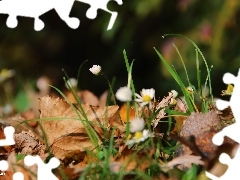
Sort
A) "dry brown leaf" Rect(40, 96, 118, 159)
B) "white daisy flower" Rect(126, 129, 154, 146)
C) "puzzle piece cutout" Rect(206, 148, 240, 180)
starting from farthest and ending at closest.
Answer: "dry brown leaf" Rect(40, 96, 118, 159), "white daisy flower" Rect(126, 129, 154, 146), "puzzle piece cutout" Rect(206, 148, 240, 180)

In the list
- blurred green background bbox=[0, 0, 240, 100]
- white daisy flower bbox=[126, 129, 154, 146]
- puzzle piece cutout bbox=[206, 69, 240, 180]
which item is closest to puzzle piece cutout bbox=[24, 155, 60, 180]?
white daisy flower bbox=[126, 129, 154, 146]

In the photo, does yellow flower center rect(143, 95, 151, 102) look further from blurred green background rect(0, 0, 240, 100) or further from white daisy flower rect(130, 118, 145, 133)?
blurred green background rect(0, 0, 240, 100)

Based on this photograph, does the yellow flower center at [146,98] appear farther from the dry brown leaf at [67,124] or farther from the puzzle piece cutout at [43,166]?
the puzzle piece cutout at [43,166]

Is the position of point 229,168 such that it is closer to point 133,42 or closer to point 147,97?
point 147,97

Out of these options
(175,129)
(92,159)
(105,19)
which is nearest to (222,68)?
(105,19)

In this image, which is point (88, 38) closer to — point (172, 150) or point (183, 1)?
point (183, 1)

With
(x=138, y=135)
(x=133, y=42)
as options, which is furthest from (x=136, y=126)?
(x=133, y=42)
